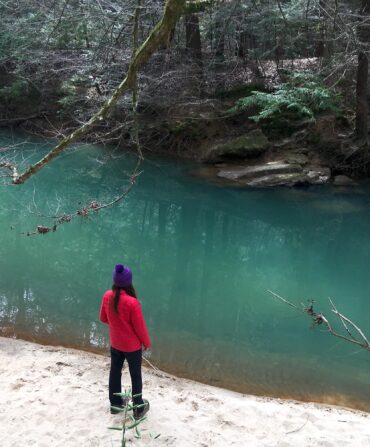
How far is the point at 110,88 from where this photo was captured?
1394 centimetres

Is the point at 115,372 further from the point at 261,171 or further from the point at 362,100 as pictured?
the point at 362,100

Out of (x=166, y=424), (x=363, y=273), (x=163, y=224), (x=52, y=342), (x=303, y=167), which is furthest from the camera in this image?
(x=303, y=167)

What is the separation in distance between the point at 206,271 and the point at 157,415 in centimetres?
499

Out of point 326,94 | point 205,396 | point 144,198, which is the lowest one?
point 205,396

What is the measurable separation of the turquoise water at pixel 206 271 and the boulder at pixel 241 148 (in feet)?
3.85

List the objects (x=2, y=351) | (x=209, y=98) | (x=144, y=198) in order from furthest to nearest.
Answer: (x=209, y=98), (x=144, y=198), (x=2, y=351)

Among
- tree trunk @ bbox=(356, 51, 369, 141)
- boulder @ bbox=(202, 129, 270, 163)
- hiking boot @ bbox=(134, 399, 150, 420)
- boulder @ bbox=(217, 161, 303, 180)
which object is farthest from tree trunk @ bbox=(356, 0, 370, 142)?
hiking boot @ bbox=(134, 399, 150, 420)

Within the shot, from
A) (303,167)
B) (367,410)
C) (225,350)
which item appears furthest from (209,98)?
(367,410)

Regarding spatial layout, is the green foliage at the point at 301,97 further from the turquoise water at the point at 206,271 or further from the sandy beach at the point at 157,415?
the sandy beach at the point at 157,415

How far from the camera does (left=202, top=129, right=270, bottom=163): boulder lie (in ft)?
52.5

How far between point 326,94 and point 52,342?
35.8 feet

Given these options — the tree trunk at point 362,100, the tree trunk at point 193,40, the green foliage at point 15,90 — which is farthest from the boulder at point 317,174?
the green foliage at point 15,90

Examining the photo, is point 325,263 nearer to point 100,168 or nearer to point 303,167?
point 303,167

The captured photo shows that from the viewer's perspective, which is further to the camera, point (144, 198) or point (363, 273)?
point (144, 198)
